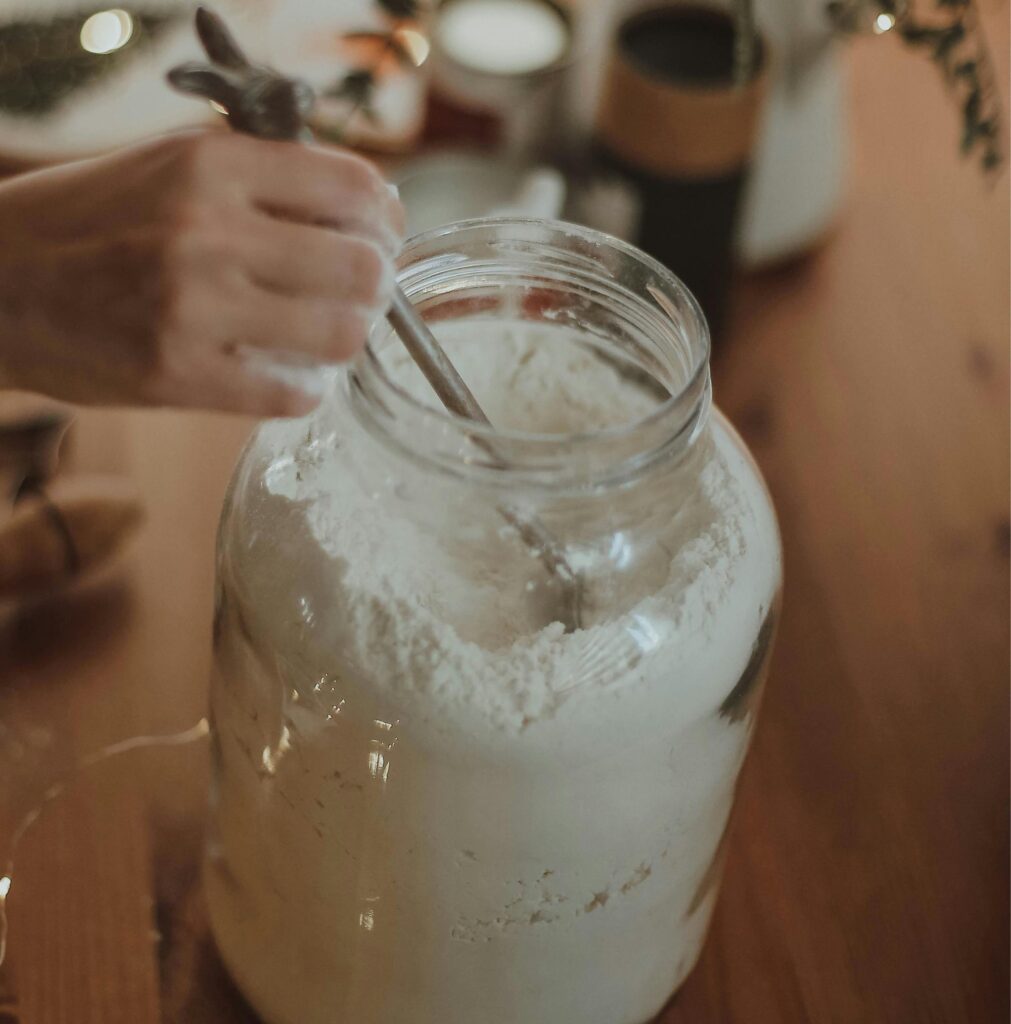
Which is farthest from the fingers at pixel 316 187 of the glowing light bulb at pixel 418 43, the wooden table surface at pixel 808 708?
the glowing light bulb at pixel 418 43

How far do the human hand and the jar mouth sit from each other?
3 cm

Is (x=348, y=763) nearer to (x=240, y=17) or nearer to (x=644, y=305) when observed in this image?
(x=644, y=305)

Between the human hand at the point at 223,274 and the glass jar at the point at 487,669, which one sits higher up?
the human hand at the point at 223,274

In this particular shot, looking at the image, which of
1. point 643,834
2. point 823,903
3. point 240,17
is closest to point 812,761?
point 823,903

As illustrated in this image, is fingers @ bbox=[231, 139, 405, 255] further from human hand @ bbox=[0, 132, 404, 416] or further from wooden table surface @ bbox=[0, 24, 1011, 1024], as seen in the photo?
wooden table surface @ bbox=[0, 24, 1011, 1024]

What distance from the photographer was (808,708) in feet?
1.81

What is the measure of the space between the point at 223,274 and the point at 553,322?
0.16 metres

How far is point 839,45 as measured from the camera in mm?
719

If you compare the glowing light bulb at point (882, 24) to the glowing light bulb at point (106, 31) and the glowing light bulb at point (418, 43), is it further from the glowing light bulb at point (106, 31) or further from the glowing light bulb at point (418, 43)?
the glowing light bulb at point (106, 31)

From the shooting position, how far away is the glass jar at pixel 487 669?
1.07ft

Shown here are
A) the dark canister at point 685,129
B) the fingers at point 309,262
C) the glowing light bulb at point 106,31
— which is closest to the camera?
the fingers at point 309,262

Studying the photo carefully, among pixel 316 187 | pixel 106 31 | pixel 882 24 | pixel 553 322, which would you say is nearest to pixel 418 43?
pixel 106 31

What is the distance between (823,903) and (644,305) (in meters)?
0.25

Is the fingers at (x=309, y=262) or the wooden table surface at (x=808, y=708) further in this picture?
the wooden table surface at (x=808, y=708)
